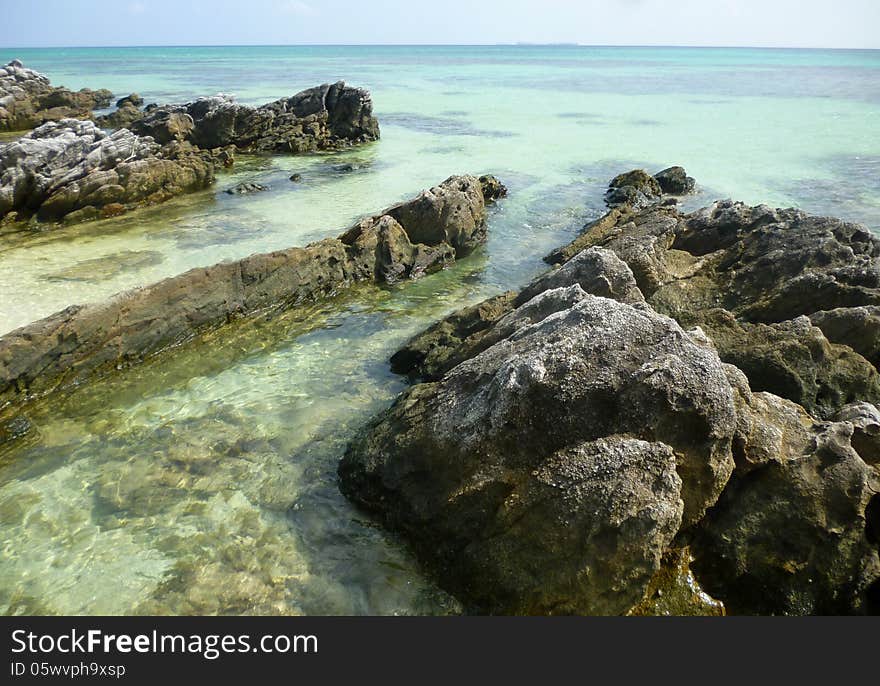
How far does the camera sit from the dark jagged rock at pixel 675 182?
19.8 meters

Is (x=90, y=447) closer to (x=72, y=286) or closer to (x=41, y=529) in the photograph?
(x=41, y=529)

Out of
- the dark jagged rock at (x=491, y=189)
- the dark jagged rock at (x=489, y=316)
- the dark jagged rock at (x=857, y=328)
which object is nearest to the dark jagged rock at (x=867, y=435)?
the dark jagged rock at (x=857, y=328)

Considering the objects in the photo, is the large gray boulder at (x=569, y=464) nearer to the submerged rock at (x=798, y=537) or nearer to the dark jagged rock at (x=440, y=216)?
the submerged rock at (x=798, y=537)

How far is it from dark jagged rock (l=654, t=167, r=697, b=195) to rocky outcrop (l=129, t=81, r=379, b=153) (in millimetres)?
14299

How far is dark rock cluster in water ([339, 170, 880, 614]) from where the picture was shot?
4355 millimetres

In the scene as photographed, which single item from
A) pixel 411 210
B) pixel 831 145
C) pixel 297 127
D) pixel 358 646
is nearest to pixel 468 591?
pixel 358 646

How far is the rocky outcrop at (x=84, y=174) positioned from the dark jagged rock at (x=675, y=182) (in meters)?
15.1

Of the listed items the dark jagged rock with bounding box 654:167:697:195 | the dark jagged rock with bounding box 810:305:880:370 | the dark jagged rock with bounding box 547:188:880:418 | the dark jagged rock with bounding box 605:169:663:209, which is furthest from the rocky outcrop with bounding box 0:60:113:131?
the dark jagged rock with bounding box 810:305:880:370

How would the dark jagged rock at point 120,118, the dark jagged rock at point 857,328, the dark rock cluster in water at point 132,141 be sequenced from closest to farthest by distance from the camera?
the dark jagged rock at point 857,328
the dark rock cluster in water at point 132,141
the dark jagged rock at point 120,118

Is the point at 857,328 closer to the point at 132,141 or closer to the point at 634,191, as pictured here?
the point at 634,191

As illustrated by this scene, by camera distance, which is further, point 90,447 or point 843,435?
point 90,447

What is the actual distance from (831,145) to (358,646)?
1305 inches

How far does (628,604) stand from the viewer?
430 centimetres

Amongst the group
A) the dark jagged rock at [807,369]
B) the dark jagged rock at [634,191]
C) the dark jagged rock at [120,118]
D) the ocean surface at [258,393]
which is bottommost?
the ocean surface at [258,393]
